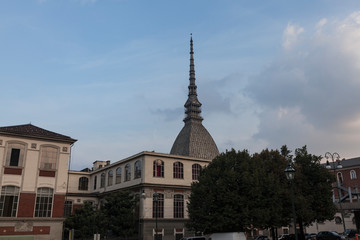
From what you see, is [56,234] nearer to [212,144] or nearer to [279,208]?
[279,208]

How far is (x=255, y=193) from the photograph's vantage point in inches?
1457

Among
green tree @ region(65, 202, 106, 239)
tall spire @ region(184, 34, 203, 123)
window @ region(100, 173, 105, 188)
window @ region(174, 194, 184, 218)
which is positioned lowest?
green tree @ region(65, 202, 106, 239)

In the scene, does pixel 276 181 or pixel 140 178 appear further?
pixel 140 178

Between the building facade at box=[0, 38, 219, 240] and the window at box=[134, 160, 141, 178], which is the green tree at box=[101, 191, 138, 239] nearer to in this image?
the building facade at box=[0, 38, 219, 240]

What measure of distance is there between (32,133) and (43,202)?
860 cm

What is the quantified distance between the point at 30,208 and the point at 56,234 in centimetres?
434

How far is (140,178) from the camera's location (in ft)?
168

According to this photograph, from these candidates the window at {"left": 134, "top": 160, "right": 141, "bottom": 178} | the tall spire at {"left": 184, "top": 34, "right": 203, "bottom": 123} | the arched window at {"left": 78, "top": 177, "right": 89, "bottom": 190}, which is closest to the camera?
the window at {"left": 134, "top": 160, "right": 141, "bottom": 178}

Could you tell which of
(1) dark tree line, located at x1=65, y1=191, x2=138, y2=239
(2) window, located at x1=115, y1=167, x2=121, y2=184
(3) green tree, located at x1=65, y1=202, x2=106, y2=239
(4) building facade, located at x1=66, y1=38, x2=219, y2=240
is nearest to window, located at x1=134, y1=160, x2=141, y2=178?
(4) building facade, located at x1=66, y1=38, x2=219, y2=240

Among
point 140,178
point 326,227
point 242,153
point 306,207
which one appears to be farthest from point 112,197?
point 326,227

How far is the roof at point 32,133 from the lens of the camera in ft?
125

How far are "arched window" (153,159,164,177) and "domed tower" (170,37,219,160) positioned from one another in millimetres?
45271

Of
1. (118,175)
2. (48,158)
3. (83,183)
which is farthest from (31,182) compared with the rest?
(83,183)

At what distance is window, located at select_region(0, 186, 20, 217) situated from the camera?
35719 millimetres
